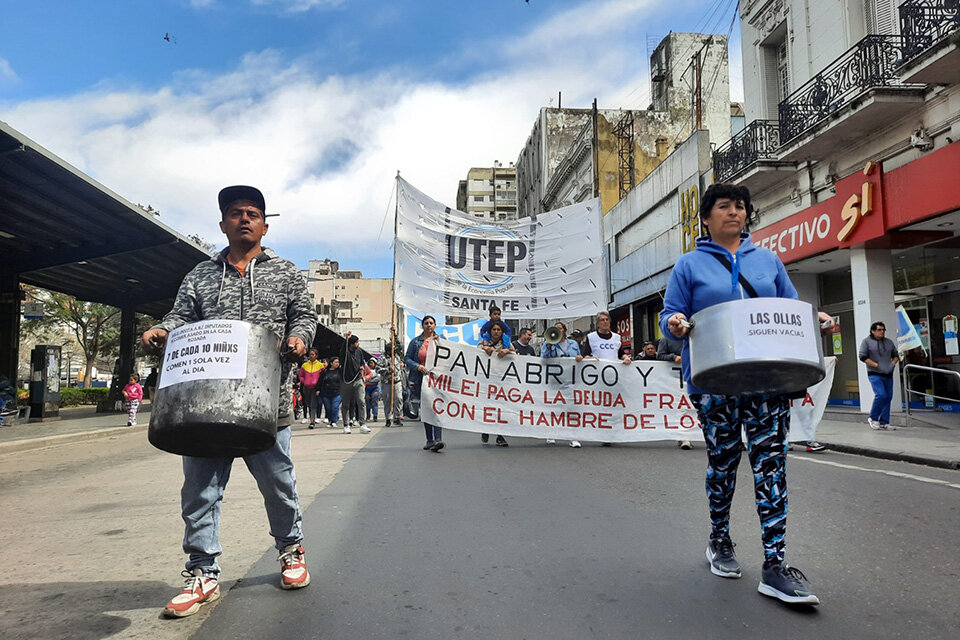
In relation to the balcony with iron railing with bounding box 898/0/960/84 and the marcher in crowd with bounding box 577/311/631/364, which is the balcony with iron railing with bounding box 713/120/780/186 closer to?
the balcony with iron railing with bounding box 898/0/960/84

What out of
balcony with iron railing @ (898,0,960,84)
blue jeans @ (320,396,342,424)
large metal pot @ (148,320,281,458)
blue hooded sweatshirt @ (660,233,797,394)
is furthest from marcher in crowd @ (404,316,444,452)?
balcony with iron railing @ (898,0,960,84)

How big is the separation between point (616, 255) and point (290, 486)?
29.4m

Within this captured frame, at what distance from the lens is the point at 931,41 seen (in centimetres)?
1150

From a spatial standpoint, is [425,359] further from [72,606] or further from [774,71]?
[774,71]

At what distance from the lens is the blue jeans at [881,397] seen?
35.3 ft

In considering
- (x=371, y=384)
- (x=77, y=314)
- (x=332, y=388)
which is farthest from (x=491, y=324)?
(x=77, y=314)

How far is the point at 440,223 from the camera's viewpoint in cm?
1174

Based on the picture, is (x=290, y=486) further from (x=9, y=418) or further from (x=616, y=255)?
(x=616, y=255)

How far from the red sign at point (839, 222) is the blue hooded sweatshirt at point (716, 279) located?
9333mm

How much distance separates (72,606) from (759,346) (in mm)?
3113

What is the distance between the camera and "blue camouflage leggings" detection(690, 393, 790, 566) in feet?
A: 9.89

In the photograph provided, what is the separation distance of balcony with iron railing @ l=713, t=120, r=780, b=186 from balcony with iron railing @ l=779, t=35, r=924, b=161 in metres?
0.85

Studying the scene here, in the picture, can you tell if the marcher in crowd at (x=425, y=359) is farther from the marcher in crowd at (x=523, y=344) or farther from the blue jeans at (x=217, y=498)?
the blue jeans at (x=217, y=498)

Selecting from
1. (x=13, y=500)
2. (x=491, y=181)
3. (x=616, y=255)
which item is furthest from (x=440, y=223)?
(x=491, y=181)
